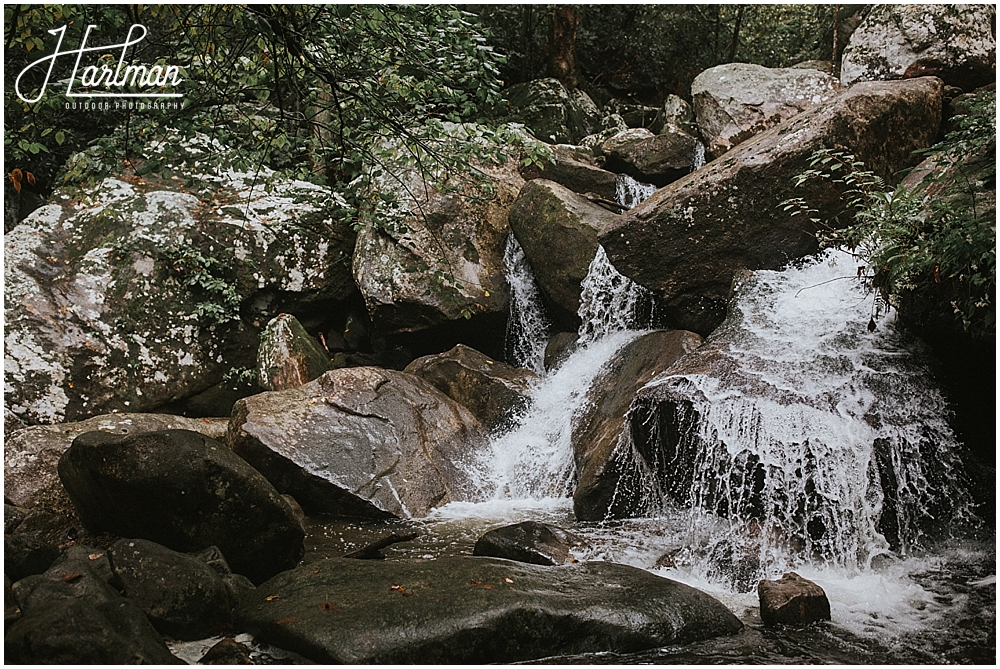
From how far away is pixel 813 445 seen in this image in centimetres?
506

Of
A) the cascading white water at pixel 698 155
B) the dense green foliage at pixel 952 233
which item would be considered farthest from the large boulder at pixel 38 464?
the cascading white water at pixel 698 155

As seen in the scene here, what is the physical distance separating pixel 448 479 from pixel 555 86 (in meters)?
8.63

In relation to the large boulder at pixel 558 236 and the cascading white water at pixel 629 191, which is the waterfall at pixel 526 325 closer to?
the large boulder at pixel 558 236

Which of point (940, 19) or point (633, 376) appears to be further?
point (940, 19)

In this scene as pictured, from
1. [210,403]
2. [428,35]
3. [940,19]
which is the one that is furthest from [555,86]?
[428,35]

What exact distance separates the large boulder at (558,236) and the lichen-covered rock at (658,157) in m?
1.60

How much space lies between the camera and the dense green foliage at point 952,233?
13.5 ft

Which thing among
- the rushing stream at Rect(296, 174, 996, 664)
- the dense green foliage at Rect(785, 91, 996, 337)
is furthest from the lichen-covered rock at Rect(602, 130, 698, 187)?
the dense green foliage at Rect(785, 91, 996, 337)

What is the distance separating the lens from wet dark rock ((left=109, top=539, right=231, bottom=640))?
351 centimetres

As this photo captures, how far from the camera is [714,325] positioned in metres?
7.32

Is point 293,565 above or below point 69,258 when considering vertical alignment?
below

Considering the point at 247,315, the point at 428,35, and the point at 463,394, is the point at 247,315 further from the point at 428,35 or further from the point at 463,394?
the point at 428,35

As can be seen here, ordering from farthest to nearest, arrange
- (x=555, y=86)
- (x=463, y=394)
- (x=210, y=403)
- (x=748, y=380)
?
1. (x=555, y=86)
2. (x=210, y=403)
3. (x=463, y=394)
4. (x=748, y=380)

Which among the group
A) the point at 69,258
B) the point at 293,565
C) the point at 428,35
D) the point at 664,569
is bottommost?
the point at 293,565
